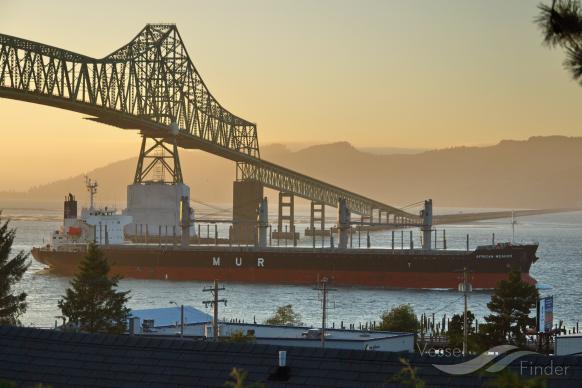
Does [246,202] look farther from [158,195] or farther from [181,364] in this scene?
[181,364]

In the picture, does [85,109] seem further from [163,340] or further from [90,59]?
[163,340]

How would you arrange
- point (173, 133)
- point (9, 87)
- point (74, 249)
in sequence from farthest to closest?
point (173, 133) → point (74, 249) → point (9, 87)

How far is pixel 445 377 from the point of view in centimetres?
1697

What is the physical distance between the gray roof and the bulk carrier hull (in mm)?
65822

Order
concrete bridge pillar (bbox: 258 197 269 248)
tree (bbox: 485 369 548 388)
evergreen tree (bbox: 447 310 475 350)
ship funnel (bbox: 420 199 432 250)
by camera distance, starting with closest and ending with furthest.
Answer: tree (bbox: 485 369 548 388) → evergreen tree (bbox: 447 310 475 350) → ship funnel (bbox: 420 199 432 250) → concrete bridge pillar (bbox: 258 197 269 248)

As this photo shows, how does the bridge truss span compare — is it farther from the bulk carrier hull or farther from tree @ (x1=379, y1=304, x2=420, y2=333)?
tree @ (x1=379, y1=304, x2=420, y2=333)

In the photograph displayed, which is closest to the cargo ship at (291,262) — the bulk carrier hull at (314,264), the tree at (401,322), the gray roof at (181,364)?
the bulk carrier hull at (314,264)

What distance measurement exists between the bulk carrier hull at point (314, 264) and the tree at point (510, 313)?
127ft

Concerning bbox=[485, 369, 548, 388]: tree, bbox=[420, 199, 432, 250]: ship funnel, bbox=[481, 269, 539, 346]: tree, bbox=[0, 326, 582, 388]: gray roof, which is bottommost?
bbox=[481, 269, 539, 346]: tree

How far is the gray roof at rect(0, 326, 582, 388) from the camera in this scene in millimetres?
17219

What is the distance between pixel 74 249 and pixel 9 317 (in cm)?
5728

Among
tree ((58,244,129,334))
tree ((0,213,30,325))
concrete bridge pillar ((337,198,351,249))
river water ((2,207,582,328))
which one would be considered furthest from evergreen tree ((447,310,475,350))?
concrete bridge pillar ((337,198,351,249))

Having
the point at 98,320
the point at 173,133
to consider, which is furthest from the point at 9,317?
the point at 173,133

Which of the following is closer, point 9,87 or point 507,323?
point 507,323
